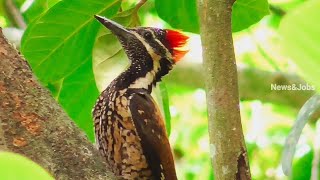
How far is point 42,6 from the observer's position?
104 inches

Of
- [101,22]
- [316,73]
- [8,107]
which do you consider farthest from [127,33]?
[316,73]

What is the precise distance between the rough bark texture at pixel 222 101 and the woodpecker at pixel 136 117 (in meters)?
0.69

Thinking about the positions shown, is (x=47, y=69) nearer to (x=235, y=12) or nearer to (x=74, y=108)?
(x=74, y=108)

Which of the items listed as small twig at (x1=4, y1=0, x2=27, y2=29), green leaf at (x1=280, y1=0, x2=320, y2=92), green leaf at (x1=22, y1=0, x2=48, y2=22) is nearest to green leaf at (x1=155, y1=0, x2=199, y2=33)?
green leaf at (x1=22, y1=0, x2=48, y2=22)

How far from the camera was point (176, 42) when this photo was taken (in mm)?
2426

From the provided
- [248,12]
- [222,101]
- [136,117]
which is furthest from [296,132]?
[136,117]

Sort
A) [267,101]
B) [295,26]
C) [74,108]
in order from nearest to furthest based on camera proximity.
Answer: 1. [295,26]
2. [74,108]
3. [267,101]

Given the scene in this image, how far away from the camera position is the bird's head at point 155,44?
7.94ft

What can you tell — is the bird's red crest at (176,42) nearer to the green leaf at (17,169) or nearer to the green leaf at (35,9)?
the green leaf at (35,9)

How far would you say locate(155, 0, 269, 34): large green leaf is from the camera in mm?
1825

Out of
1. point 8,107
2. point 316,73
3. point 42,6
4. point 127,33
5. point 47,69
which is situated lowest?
point 316,73

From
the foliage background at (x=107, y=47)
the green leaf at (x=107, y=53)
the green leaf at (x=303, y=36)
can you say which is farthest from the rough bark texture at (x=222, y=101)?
the green leaf at (x=303, y=36)

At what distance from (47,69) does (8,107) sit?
0.67 m

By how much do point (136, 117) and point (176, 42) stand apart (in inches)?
15.5
